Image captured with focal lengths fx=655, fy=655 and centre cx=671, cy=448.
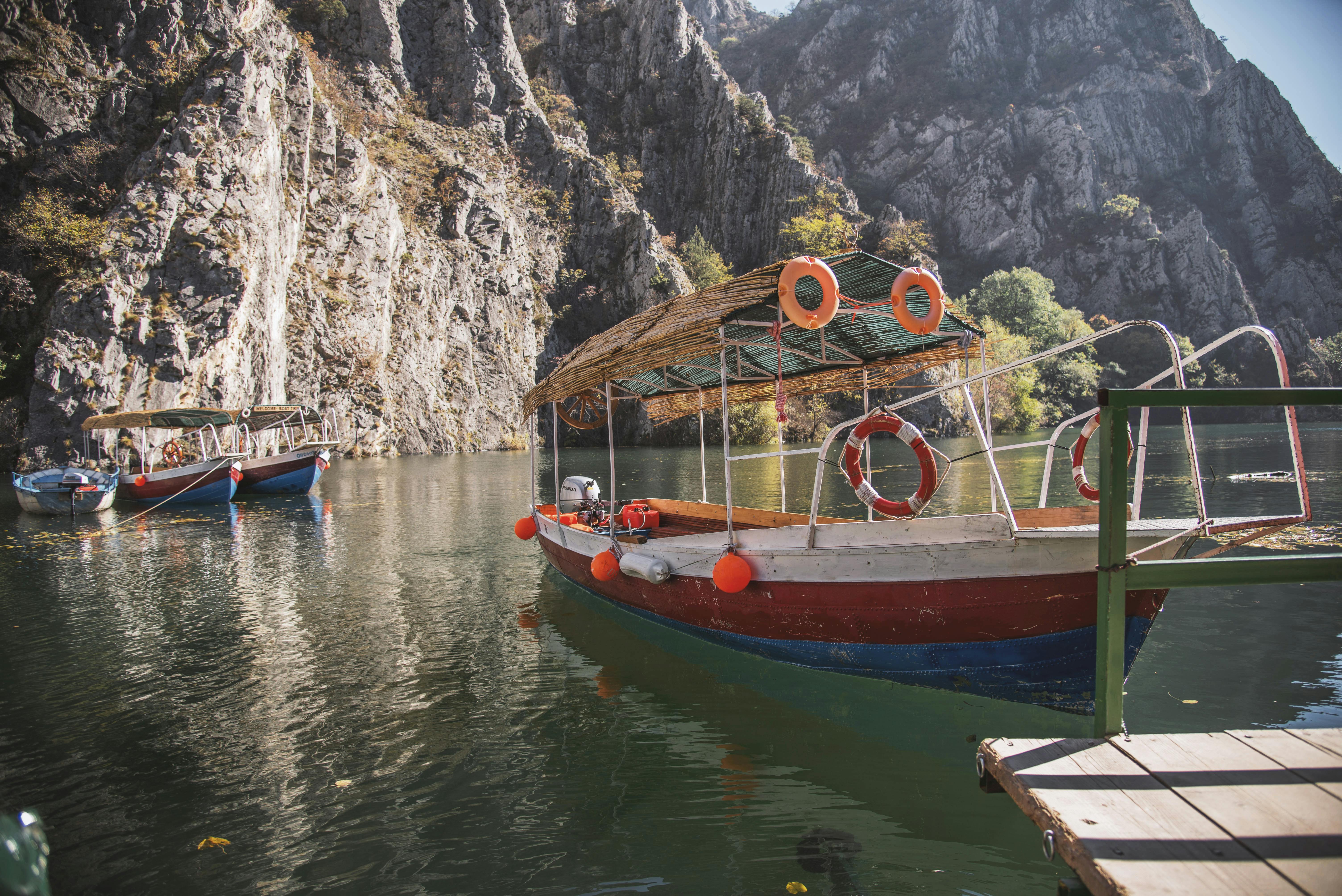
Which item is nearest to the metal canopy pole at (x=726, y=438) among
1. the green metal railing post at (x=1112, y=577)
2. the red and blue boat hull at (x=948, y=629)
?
the red and blue boat hull at (x=948, y=629)

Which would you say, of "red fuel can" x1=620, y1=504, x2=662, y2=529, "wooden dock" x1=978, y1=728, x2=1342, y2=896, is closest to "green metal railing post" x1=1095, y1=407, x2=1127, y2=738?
"wooden dock" x1=978, y1=728, x2=1342, y2=896

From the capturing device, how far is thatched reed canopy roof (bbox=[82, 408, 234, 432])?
74.6ft

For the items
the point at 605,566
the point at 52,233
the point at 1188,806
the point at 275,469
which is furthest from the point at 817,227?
the point at 1188,806

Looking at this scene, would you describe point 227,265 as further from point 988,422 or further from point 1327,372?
point 1327,372

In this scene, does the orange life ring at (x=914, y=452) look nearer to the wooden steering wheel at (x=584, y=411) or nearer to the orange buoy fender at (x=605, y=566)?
the orange buoy fender at (x=605, y=566)

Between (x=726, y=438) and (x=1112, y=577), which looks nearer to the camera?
(x=1112, y=577)

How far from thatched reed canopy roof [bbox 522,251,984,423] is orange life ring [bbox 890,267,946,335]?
343mm

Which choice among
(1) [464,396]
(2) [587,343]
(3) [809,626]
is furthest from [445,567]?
(1) [464,396]

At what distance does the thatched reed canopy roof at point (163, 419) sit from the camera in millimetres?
22750

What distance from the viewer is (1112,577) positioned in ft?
9.70

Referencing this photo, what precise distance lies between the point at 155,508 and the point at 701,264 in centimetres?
5752

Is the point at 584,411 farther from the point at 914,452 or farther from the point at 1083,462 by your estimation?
the point at 1083,462

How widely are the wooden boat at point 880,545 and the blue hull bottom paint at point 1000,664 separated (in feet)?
0.05

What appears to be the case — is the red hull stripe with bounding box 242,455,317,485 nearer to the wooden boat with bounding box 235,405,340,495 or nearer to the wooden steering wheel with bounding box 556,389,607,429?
the wooden boat with bounding box 235,405,340,495
